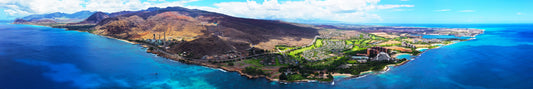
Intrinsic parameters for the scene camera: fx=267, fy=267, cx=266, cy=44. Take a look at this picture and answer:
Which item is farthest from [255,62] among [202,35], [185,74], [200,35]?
[200,35]

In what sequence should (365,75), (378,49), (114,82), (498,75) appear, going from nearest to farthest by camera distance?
1. (114,82)
2. (365,75)
3. (498,75)
4. (378,49)

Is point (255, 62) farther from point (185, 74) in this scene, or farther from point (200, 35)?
point (200, 35)

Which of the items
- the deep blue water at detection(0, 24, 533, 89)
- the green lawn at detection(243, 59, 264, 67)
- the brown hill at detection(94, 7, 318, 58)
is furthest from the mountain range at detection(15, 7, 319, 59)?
the deep blue water at detection(0, 24, 533, 89)

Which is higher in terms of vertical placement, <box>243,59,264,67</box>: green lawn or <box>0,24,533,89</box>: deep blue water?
<box>243,59,264,67</box>: green lawn

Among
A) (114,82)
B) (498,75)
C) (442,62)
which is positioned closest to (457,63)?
(442,62)

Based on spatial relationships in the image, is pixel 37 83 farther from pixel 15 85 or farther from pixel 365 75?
pixel 365 75

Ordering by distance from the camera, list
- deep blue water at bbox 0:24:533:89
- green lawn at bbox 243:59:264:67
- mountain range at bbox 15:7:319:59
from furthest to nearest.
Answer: mountain range at bbox 15:7:319:59
green lawn at bbox 243:59:264:67
deep blue water at bbox 0:24:533:89

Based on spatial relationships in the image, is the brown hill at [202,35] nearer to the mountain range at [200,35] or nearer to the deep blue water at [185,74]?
the mountain range at [200,35]

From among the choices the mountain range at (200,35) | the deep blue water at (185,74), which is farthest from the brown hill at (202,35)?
the deep blue water at (185,74)

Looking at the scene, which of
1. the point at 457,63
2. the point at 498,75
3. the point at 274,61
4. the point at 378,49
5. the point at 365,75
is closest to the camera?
the point at 365,75

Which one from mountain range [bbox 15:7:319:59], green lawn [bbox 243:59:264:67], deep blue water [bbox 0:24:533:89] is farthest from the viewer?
mountain range [bbox 15:7:319:59]

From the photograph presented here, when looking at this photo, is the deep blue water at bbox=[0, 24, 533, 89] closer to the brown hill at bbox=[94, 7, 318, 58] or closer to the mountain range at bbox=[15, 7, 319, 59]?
the brown hill at bbox=[94, 7, 318, 58]
